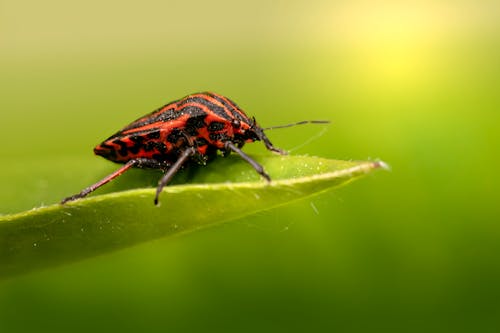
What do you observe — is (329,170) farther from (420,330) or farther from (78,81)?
(78,81)

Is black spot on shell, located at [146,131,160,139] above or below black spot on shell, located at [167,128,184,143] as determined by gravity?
above

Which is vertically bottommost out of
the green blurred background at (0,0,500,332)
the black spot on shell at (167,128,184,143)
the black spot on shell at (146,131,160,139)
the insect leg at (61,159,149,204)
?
the green blurred background at (0,0,500,332)

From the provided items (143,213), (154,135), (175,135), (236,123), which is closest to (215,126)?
(236,123)

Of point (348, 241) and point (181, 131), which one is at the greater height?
point (181, 131)

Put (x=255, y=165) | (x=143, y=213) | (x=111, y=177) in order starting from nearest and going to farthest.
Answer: (x=143, y=213) < (x=255, y=165) < (x=111, y=177)

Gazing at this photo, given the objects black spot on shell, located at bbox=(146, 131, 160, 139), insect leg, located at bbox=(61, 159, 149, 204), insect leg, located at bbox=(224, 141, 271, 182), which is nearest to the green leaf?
insect leg, located at bbox=(224, 141, 271, 182)

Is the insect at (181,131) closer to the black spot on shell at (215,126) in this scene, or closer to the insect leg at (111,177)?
the black spot on shell at (215,126)

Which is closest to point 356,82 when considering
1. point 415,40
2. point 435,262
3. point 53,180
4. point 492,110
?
point 415,40

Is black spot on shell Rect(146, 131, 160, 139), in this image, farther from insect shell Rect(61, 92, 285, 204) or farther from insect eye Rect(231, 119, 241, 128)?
insect eye Rect(231, 119, 241, 128)

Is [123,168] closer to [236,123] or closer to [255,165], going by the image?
[236,123]
